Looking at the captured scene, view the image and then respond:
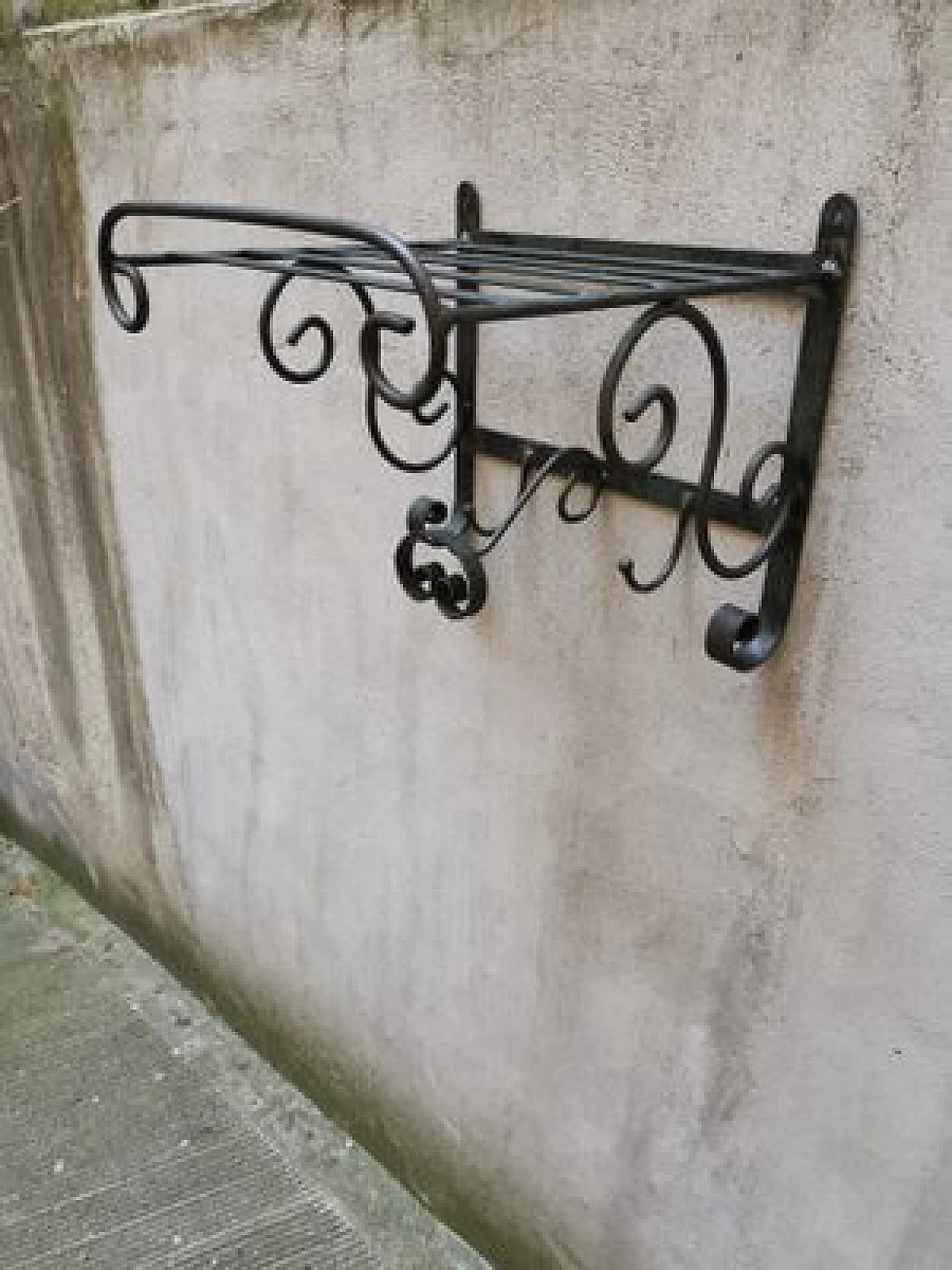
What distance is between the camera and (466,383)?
1.34 meters

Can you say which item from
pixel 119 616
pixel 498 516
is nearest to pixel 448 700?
pixel 498 516

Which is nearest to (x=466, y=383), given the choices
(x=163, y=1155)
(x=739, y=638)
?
(x=739, y=638)

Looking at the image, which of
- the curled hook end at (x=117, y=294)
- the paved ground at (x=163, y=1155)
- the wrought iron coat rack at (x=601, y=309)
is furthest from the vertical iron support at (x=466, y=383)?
the paved ground at (x=163, y=1155)

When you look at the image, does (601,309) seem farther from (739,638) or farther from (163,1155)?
(163,1155)

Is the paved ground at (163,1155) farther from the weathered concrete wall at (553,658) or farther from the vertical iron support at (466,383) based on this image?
the vertical iron support at (466,383)

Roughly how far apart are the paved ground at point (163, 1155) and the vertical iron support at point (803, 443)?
160 cm

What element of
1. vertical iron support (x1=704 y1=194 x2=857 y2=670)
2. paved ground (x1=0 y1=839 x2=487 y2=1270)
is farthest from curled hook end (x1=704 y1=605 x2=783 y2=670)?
paved ground (x1=0 y1=839 x2=487 y2=1270)

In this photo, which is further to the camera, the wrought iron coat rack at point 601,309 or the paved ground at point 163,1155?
the paved ground at point 163,1155

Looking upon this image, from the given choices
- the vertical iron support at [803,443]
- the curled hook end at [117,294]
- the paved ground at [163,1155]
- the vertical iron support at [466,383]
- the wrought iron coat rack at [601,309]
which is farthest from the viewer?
the paved ground at [163,1155]

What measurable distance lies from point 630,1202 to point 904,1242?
1.63ft

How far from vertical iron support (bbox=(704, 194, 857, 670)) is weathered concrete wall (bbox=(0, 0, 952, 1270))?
0.02 metres

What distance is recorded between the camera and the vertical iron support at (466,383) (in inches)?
50.3

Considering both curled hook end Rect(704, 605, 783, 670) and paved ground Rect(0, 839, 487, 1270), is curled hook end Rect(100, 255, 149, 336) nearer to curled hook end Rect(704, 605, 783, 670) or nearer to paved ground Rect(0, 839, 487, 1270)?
curled hook end Rect(704, 605, 783, 670)

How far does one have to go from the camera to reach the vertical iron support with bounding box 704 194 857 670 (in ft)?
3.14
